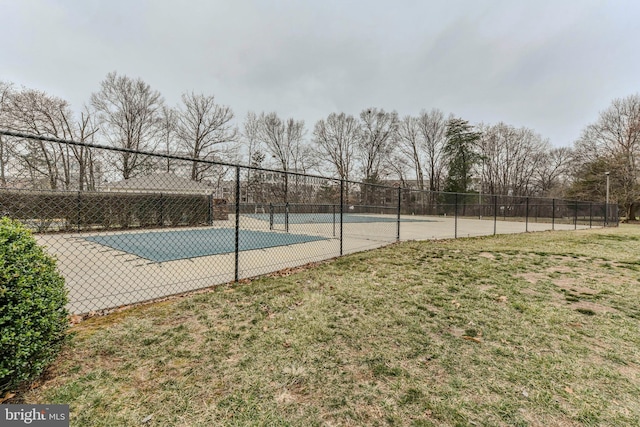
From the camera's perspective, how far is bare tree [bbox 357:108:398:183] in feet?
112

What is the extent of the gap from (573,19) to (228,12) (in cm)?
1034

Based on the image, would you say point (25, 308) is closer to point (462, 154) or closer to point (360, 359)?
point (360, 359)

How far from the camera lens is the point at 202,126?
2461 cm

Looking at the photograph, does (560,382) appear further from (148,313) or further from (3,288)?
(148,313)

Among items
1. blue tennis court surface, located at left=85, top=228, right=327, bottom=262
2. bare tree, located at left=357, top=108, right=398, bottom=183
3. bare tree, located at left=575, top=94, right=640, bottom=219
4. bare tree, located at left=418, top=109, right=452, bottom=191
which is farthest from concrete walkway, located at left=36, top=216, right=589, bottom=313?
bare tree, located at left=418, top=109, right=452, bottom=191

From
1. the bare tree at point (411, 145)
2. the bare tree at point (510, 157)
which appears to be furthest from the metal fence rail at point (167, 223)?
the bare tree at point (411, 145)

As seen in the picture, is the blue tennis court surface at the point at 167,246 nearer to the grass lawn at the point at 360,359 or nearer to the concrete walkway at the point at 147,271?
the concrete walkway at the point at 147,271

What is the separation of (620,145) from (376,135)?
22.3 meters

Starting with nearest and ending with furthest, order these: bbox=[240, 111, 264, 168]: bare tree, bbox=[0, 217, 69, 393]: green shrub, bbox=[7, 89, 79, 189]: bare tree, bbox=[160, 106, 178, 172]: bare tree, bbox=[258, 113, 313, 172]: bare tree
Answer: bbox=[0, 217, 69, 393]: green shrub → bbox=[7, 89, 79, 189]: bare tree → bbox=[160, 106, 178, 172]: bare tree → bbox=[240, 111, 264, 168]: bare tree → bbox=[258, 113, 313, 172]: bare tree

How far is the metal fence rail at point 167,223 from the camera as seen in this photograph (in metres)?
4.06

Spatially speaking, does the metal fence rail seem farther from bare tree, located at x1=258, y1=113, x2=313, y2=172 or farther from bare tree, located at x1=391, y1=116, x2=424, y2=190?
bare tree, located at x1=391, y1=116, x2=424, y2=190

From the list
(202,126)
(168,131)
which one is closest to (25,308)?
(168,131)

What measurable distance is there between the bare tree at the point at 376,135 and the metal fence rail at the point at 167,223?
64.1 ft

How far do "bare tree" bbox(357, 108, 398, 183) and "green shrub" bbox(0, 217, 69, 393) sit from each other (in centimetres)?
3341
